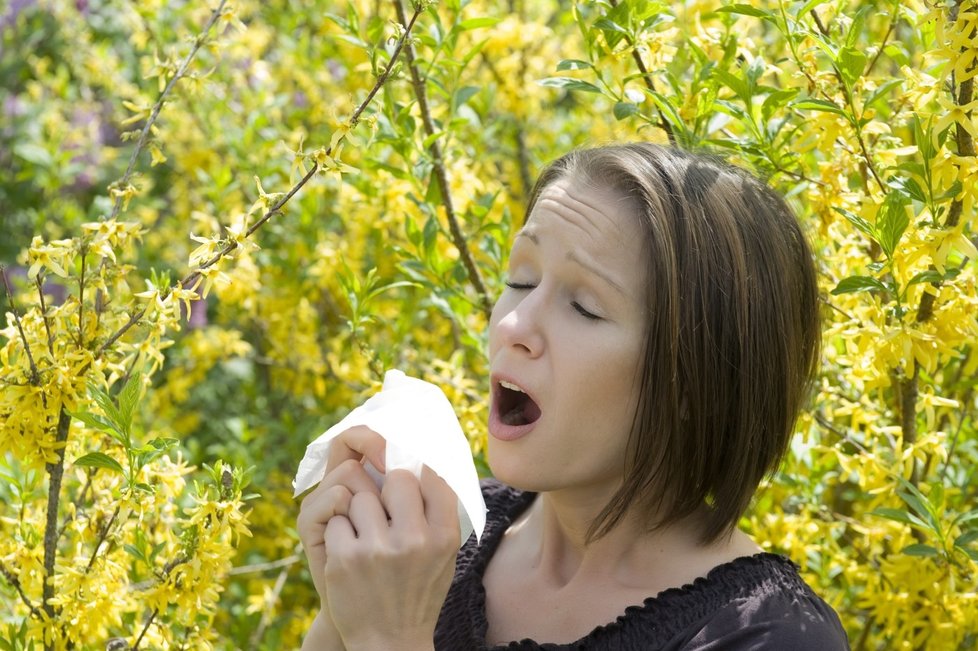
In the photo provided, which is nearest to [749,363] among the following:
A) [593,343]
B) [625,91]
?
[593,343]

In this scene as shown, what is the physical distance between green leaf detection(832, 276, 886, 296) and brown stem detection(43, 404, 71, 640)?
1.05m

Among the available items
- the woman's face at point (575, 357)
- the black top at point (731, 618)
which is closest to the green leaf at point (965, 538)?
the black top at point (731, 618)

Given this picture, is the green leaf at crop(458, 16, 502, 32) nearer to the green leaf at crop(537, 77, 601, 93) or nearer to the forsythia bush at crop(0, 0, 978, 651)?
the forsythia bush at crop(0, 0, 978, 651)

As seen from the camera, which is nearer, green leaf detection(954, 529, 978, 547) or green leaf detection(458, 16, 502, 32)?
green leaf detection(954, 529, 978, 547)

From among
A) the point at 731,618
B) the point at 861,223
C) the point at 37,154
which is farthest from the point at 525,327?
the point at 37,154

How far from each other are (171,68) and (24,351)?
1.81 feet

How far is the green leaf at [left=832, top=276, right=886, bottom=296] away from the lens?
1448mm

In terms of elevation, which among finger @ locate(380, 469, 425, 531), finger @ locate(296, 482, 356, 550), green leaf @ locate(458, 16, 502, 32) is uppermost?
green leaf @ locate(458, 16, 502, 32)

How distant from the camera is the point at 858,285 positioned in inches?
57.5

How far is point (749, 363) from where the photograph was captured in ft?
4.30

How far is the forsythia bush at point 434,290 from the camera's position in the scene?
4.60 ft

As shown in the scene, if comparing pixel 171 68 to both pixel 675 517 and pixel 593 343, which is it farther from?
pixel 675 517

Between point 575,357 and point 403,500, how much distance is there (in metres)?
0.25

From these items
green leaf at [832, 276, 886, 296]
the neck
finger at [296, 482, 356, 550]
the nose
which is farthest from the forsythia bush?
the neck
